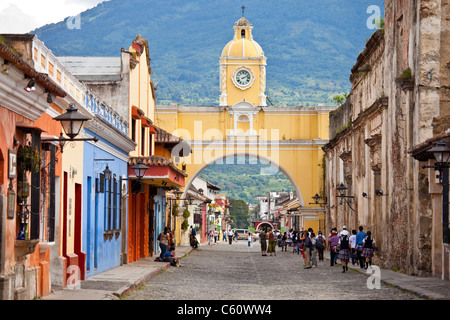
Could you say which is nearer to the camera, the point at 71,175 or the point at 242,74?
the point at 71,175

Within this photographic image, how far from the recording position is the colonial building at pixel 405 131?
18578mm

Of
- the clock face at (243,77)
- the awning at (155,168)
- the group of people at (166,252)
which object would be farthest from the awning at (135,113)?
the clock face at (243,77)

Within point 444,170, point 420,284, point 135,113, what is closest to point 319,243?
point 135,113

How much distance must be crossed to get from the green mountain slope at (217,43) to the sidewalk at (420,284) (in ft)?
384

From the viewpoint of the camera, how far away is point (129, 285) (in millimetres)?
15234

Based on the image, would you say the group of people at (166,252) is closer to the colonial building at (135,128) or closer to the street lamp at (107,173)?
the colonial building at (135,128)

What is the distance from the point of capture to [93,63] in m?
27.1

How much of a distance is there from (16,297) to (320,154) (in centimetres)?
3604

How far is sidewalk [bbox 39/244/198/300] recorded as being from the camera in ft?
42.5

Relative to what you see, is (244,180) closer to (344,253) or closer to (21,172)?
(344,253)

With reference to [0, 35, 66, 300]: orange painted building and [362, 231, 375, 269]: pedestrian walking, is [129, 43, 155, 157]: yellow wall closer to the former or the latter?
[362, 231, 375, 269]: pedestrian walking

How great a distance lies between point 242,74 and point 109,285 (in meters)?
37.5
